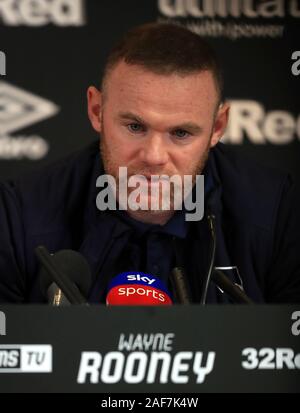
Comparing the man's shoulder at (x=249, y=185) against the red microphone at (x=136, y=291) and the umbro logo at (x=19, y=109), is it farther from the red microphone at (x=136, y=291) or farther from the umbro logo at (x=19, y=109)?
the red microphone at (x=136, y=291)

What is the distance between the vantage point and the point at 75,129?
2252 mm

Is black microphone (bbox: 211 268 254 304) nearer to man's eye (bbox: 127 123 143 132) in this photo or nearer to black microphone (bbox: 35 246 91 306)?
black microphone (bbox: 35 246 91 306)

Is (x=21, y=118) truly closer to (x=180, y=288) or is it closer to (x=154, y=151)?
(x=154, y=151)

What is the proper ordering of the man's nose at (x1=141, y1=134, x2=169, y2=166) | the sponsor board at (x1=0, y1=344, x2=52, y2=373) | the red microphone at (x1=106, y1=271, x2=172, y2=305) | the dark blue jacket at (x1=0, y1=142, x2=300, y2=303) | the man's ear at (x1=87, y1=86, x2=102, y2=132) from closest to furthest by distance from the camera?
1. the sponsor board at (x1=0, y1=344, x2=52, y2=373)
2. the red microphone at (x1=106, y1=271, x2=172, y2=305)
3. the man's nose at (x1=141, y1=134, x2=169, y2=166)
4. the dark blue jacket at (x1=0, y1=142, x2=300, y2=303)
5. the man's ear at (x1=87, y1=86, x2=102, y2=132)

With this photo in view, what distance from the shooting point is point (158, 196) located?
2082 millimetres

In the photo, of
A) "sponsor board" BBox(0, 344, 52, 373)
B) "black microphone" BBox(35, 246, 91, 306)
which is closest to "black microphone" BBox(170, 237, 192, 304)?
"black microphone" BBox(35, 246, 91, 306)

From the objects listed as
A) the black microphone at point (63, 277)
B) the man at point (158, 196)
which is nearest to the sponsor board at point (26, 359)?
the black microphone at point (63, 277)

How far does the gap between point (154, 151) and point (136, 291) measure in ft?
1.43

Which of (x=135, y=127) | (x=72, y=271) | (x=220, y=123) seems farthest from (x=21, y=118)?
(x=72, y=271)

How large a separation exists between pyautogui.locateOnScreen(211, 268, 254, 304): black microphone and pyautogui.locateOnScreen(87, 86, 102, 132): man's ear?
28.9 inches

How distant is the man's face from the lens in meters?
1.99

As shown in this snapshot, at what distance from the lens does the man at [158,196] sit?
6.68 feet

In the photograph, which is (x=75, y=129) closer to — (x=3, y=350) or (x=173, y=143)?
(x=173, y=143)

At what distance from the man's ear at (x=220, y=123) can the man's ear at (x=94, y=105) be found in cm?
29
